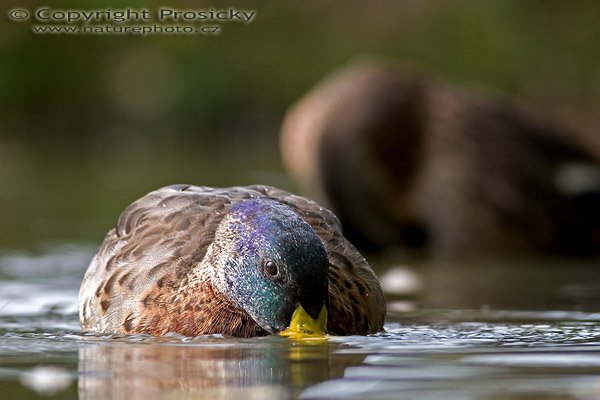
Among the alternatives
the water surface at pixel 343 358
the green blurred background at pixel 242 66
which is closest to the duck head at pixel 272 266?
the water surface at pixel 343 358

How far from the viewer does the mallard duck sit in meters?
5.66

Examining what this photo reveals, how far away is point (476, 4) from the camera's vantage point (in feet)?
60.1

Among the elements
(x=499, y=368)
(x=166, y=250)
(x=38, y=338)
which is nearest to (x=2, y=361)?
(x=38, y=338)

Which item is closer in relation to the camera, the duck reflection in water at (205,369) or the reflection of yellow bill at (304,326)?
the duck reflection in water at (205,369)

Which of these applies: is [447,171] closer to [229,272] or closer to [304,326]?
[229,272]

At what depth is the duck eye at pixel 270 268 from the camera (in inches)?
225

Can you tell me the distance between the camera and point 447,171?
33.1 ft

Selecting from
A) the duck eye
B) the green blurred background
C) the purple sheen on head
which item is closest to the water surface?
the duck eye

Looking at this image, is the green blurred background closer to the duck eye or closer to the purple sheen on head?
the purple sheen on head

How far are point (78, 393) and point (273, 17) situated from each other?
15165 millimetres

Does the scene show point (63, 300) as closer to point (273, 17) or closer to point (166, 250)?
point (166, 250)

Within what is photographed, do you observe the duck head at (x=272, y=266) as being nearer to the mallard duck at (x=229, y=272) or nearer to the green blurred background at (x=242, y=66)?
the mallard duck at (x=229, y=272)

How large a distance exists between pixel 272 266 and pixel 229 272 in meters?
0.25

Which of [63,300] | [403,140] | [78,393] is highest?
[403,140]
